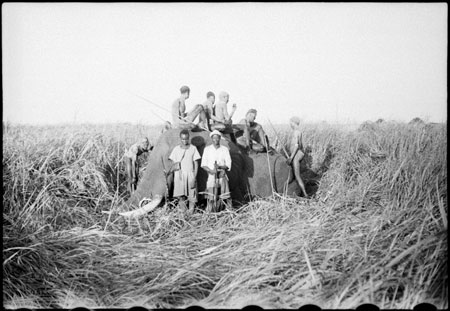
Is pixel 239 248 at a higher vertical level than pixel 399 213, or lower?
lower

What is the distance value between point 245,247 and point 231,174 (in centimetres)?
211

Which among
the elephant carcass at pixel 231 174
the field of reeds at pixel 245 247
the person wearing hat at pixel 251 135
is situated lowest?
the field of reeds at pixel 245 247

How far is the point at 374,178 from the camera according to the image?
6.42 meters

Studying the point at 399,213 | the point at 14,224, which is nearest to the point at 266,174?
the point at 399,213

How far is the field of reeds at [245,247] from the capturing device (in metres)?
4.16

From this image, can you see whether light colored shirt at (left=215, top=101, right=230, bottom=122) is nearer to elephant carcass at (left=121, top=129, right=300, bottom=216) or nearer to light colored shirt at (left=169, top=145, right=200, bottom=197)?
elephant carcass at (left=121, top=129, right=300, bottom=216)

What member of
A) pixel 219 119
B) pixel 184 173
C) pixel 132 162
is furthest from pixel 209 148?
pixel 132 162

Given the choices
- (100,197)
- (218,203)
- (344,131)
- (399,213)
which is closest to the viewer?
(399,213)

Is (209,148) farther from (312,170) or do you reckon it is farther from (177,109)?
(312,170)

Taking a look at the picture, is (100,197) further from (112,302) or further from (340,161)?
(340,161)

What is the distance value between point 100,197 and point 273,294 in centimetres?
412

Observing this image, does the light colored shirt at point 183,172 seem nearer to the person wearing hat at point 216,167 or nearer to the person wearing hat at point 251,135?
the person wearing hat at point 216,167

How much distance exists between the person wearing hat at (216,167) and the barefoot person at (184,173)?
204mm

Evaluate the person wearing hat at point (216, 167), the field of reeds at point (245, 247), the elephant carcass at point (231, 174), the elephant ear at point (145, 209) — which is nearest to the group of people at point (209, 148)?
the person wearing hat at point (216, 167)
